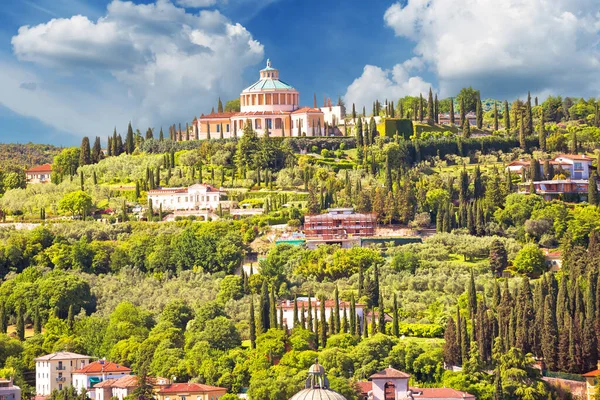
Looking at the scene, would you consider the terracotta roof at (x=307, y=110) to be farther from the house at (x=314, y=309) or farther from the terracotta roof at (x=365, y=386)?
the terracotta roof at (x=365, y=386)

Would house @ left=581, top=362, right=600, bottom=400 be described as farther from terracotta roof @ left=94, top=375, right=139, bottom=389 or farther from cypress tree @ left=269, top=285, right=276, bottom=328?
terracotta roof @ left=94, top=375, right=139, bottom=389

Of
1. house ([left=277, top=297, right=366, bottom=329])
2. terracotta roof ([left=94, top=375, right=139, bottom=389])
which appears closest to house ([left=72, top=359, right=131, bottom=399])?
terracotta roof ([left=94, top=375, right=139, bottom=389])

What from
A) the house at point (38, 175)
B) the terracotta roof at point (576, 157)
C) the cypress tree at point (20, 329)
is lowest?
the cypress tree at point (20, 329)

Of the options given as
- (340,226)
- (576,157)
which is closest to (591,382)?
(340,226)

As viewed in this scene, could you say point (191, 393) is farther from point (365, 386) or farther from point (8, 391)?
point (8, 391)

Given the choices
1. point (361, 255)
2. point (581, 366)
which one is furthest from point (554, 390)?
point (361, 255)

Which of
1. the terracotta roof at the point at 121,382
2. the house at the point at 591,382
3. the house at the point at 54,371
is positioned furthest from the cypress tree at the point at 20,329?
the house at the point at 591,382

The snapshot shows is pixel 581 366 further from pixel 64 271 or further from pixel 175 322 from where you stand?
pixel 64 271
